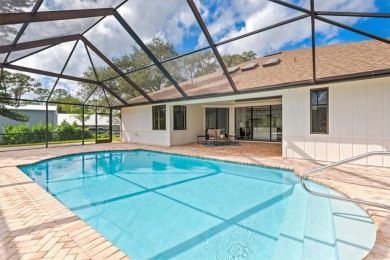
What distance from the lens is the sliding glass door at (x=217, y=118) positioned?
15141 millimetres

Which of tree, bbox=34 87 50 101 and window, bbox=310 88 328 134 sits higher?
tree, bbox=34 87 50 101

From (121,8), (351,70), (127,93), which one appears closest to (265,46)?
(351,70)

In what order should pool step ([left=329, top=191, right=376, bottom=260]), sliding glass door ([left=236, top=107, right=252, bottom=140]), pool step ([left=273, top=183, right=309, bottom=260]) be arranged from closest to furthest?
pool step ([left=329, top=191, right=376, bottom=260]) → pool step ([left=273, top=183, right=309, bottom=260]) → sliding glass door ([left=236, top=107, right=252, bottom=140])

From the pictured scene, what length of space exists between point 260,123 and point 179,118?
5515 millimetres

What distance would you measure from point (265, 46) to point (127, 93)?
9648 mm

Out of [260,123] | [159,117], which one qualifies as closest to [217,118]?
[260,123]

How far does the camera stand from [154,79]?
11039 millimetres

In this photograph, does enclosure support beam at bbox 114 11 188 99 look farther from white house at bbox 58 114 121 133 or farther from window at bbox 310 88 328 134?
white house at bbox 58 114 121 133

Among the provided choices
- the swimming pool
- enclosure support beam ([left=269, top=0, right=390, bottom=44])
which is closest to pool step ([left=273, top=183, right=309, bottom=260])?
the swimming pool

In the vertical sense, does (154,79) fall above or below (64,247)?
above

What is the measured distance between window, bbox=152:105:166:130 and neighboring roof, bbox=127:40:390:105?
54.1 inches

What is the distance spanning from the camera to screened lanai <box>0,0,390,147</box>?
16.9 ft

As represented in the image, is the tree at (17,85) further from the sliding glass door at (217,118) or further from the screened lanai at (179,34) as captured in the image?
the sliding glass door at (217,118)

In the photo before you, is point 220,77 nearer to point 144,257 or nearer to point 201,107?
point 201,107
